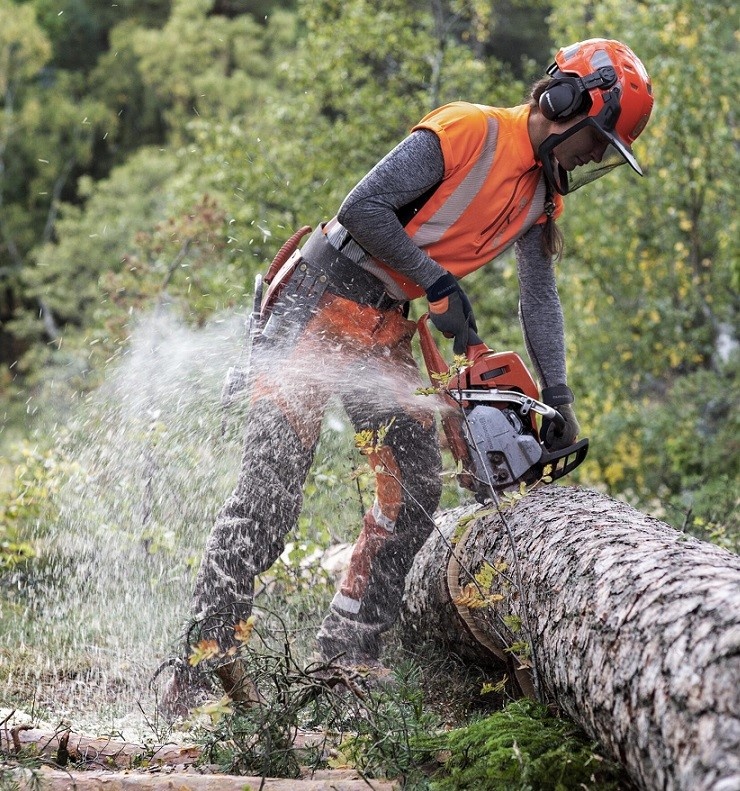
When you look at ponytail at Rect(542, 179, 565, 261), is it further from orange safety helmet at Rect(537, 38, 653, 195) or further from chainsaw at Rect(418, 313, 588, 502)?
chainsaw at Rect(418, 313, 588, 502)

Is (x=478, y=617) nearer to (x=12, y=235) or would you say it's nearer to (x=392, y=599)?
(x=392, y=599)

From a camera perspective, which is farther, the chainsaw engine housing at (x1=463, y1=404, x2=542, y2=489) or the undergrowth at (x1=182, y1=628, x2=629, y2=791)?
the chainsaw engine housing at (x1=463, y1=404, x2=542, y2=489)

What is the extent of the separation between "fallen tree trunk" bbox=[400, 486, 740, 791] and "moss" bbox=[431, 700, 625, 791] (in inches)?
2.7

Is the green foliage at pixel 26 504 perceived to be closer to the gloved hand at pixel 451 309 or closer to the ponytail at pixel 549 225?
the gloved hand at pixel 451 309

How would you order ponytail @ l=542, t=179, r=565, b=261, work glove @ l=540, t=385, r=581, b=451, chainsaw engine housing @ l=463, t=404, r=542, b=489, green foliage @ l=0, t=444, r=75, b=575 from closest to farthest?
chainsaw engine housing @ l=463, t=404, r=542, b=489
work glove @ l=540, t=385, r=581, b=451
ponytail @ l=542, t=179, r=565, b=261
green foliage @ l=0, t=444, r=75, b=575

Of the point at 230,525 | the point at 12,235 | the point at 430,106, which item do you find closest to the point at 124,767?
the point at 230,525

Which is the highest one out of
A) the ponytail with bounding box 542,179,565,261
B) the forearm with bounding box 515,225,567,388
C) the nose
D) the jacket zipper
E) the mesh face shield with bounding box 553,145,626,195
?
the nose

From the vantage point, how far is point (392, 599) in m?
3.62

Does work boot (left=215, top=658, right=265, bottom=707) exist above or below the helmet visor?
below

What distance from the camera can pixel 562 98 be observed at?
3242mm

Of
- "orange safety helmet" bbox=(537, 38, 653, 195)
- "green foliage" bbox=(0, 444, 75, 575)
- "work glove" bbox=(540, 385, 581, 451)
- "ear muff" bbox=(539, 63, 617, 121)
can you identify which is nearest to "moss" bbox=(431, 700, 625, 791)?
"work glove" bbox=(540, 385, 581, 451)

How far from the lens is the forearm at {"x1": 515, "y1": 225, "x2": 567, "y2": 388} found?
3865 mm

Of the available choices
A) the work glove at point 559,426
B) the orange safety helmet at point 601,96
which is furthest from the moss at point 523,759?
the orange safety helmet at point 601,96

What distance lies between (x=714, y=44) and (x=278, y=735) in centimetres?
957
